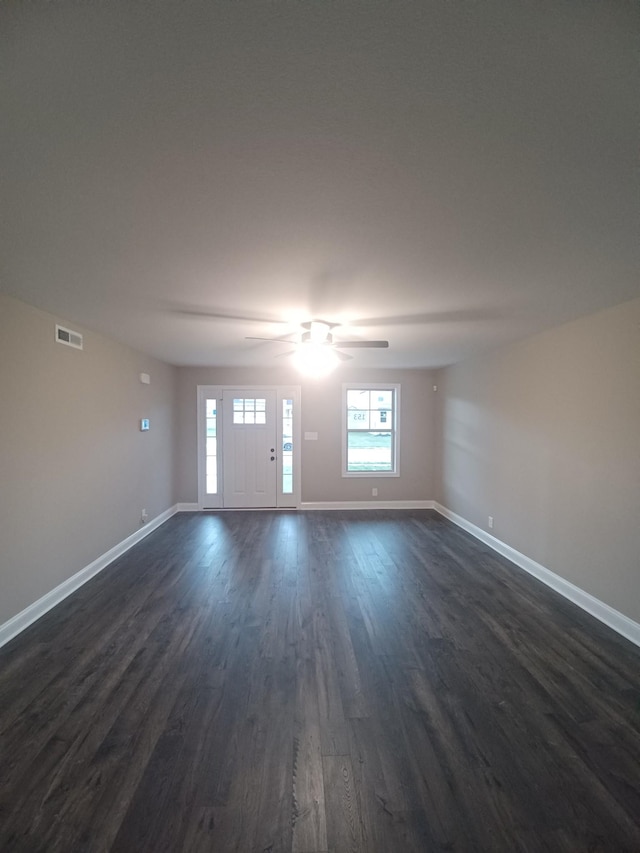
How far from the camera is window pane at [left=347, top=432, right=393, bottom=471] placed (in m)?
5.68

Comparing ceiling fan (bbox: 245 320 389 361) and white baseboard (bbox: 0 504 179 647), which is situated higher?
ceiling fan (bbox: 245 320 389 361)

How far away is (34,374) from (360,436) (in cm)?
432

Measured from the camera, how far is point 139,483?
165 inches

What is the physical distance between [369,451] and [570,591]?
131 inches

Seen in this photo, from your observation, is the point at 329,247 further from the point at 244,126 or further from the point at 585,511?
the point at 585,511

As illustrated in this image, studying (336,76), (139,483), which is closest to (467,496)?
(139,483)

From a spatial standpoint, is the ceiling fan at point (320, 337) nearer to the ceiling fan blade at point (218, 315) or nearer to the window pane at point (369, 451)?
the ceiling fan blade at point (218, 315)

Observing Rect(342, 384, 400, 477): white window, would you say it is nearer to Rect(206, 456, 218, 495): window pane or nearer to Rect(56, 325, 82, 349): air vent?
Rect(206, 456, 218, 495): window pane

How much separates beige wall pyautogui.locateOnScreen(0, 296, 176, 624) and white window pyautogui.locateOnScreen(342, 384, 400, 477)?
123 inches

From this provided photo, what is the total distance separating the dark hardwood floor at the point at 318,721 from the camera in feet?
4.10

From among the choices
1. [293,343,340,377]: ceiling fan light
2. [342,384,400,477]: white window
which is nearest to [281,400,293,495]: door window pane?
[342,384,400,477]: white window

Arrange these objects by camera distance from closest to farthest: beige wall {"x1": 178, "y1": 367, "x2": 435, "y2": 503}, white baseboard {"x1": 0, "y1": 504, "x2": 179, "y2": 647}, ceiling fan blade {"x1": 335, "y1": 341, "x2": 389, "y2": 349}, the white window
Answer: white baseboard {"x1": 0, "y1": 504, "x2": 179, "y2": 647} → ceiling fan blade {"x1": 335, "y1": 341, "x2": 389, "y2": 349} → beige wall {"x1": 178, "y1": 367, "x2": 435, "y2": 503} → the white window

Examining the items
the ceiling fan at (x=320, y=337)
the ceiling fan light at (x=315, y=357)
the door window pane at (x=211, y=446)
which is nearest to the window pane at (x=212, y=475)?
the door window pane at (x=211, y=446)

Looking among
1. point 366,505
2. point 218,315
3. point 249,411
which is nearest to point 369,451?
point 366,505
